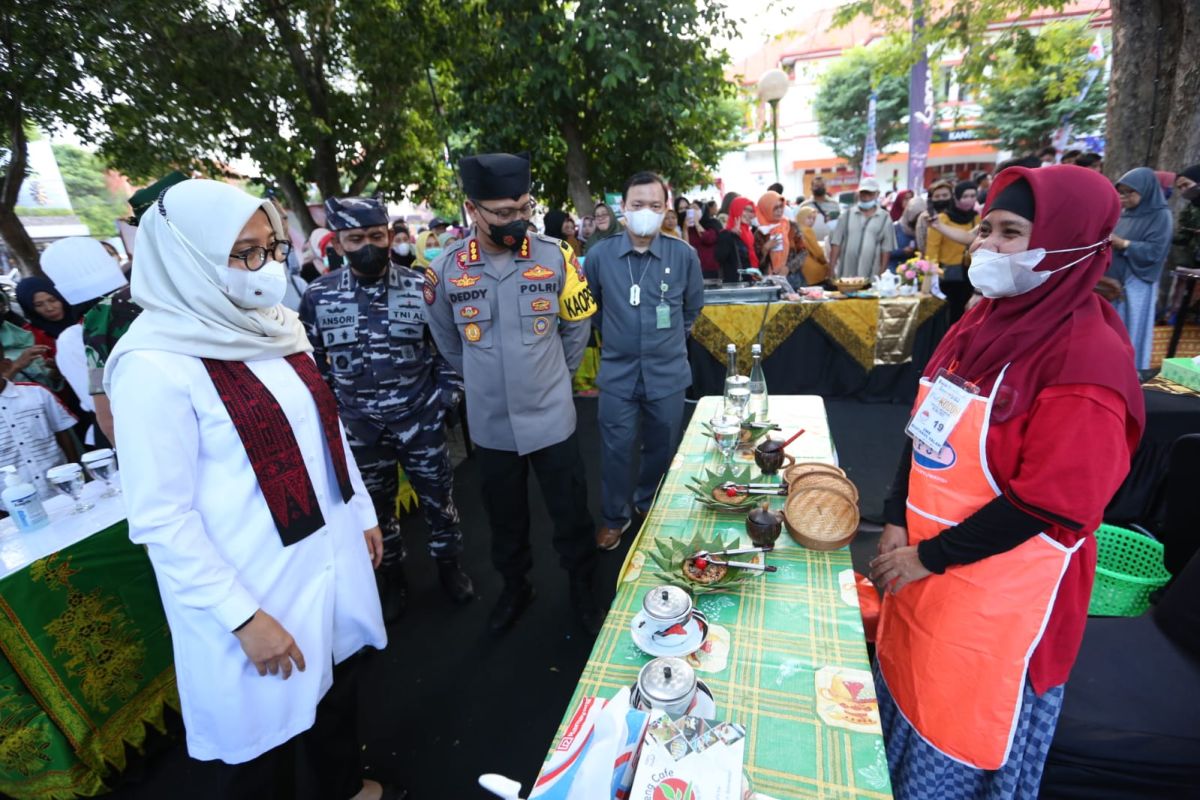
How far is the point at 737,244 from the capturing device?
611 cm

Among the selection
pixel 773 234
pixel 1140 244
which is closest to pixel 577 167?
pixel 773 234

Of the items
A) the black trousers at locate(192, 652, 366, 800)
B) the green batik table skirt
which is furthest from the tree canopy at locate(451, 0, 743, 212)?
the black trousers at locate(192, 652, 366, 800)

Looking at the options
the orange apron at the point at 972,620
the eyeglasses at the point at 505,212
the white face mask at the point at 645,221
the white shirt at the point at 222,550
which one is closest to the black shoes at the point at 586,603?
the white shirt at the point at 222,550

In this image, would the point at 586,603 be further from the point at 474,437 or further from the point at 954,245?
the point at 954,245

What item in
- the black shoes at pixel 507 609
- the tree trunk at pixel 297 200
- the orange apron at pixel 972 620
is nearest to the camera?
the orange apron at pixel 972 620

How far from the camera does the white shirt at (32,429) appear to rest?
2.47m

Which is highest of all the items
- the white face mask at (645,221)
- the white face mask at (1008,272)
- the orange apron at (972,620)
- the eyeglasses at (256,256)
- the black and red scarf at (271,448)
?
the eyeglasses at (256,256)

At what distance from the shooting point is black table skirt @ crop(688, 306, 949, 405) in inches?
195

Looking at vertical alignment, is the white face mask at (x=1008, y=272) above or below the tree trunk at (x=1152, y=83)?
below

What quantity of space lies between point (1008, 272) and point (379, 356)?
2230mm

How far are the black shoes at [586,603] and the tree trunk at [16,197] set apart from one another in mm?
5369

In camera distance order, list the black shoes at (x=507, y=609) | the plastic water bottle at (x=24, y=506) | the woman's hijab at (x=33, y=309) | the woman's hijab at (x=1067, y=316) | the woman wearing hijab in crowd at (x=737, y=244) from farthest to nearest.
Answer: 1. the woman wearing hijab in crowd at (x=737, y=244)
2. the woman's hijab at (x=33, y=309)
3. the black shoes at (x=507, y=609)
4. the plastic water bottle at (x=24, y=506)
5. the woman's hijab at (x=1067, y=316)

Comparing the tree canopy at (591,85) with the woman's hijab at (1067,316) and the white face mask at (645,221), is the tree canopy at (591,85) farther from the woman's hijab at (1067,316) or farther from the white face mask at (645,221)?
the woman's hijab at (1067,316)

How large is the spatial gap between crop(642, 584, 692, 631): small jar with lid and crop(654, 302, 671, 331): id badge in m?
1.84
